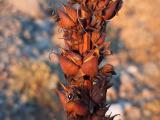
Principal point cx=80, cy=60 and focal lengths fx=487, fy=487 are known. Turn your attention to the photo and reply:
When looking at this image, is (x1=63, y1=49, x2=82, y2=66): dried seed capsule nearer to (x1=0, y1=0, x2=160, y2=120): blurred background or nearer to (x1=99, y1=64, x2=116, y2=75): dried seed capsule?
(x1=99, y1=64, x2=116, y2=75): dried seed capsule

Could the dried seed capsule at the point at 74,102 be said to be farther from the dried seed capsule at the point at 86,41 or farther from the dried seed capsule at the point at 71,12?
the dried seed capsule at the point at 71,12

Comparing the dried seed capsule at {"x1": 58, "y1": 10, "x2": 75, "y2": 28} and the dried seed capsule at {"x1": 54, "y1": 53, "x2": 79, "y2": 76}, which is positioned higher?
the dried seed capsule at {"x1": 58, "y1": 10, "x2": 75, "y2": 28}

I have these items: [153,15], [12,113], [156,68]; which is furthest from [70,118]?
[153,15]

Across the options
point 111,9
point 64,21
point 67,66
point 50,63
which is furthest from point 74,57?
point 50,63

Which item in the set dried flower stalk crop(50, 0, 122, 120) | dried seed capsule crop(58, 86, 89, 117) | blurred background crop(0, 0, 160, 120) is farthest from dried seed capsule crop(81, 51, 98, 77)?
blurred background crop(0, 0, 160, 120)

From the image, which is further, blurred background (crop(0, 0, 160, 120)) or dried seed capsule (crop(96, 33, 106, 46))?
blurred background (crop(0, 0, 160, 120))

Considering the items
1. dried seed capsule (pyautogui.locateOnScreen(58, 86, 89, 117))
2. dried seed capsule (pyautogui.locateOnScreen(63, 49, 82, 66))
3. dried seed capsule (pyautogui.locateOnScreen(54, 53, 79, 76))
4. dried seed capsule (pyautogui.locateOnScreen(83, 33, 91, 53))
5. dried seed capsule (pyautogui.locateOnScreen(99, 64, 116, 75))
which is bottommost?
dried seed capsule (pyautogui.locateOnScreen(58, 86, 89, 117))

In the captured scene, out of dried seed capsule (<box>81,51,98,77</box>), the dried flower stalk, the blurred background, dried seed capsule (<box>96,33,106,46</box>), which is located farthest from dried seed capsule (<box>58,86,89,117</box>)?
the blurred background

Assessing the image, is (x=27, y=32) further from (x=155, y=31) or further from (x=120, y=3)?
(x=120, y=3)
